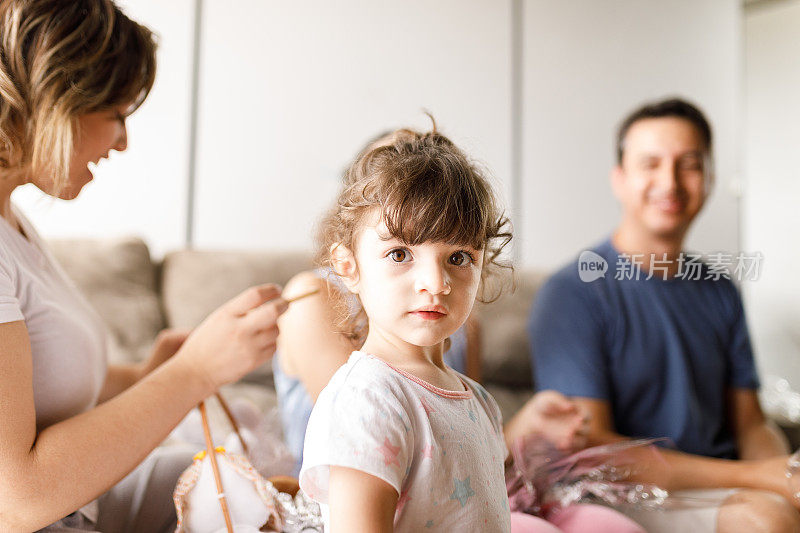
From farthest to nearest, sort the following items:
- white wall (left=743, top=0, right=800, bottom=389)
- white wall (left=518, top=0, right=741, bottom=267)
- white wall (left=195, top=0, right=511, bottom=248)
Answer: white wall (left=518, top=0, right=741, bottom=267), white wall (left=195, top=0, right=511, bottom=248), white wall (left=743, top=0, right=800, bottom=389)

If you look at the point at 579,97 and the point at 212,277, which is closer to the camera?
the point at 212,277

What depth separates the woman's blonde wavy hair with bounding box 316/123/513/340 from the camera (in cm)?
57

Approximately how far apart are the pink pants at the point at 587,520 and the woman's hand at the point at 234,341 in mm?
343

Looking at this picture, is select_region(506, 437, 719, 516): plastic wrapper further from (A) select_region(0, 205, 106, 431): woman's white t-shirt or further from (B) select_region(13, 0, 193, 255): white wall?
(B) select_region(13, 0, 193, 255): white wall

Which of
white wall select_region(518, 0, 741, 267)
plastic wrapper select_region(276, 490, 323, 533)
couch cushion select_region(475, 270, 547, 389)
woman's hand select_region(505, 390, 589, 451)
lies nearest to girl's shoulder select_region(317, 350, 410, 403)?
plastic wrapper select_region(276, 490, 323, 533)

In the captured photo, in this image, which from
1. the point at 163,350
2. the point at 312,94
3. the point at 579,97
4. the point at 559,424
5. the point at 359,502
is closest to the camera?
the point at 359,502

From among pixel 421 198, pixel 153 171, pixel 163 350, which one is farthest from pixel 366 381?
pixel 153 171

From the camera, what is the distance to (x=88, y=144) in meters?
0.75

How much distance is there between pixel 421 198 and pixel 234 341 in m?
0.32

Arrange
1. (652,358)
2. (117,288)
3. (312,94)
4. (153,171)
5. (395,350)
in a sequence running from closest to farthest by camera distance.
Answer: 1. (395,350)
2. (652,358)
3. (117,288)
4. (153,171)
5. (312,94)

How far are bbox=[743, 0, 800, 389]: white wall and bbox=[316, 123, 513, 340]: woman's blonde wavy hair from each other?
0.85 metres

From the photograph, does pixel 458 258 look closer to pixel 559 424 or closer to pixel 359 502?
pixel 359 502

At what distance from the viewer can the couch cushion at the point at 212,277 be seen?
1.71 meters

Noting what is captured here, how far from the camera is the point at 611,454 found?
3.09ft
